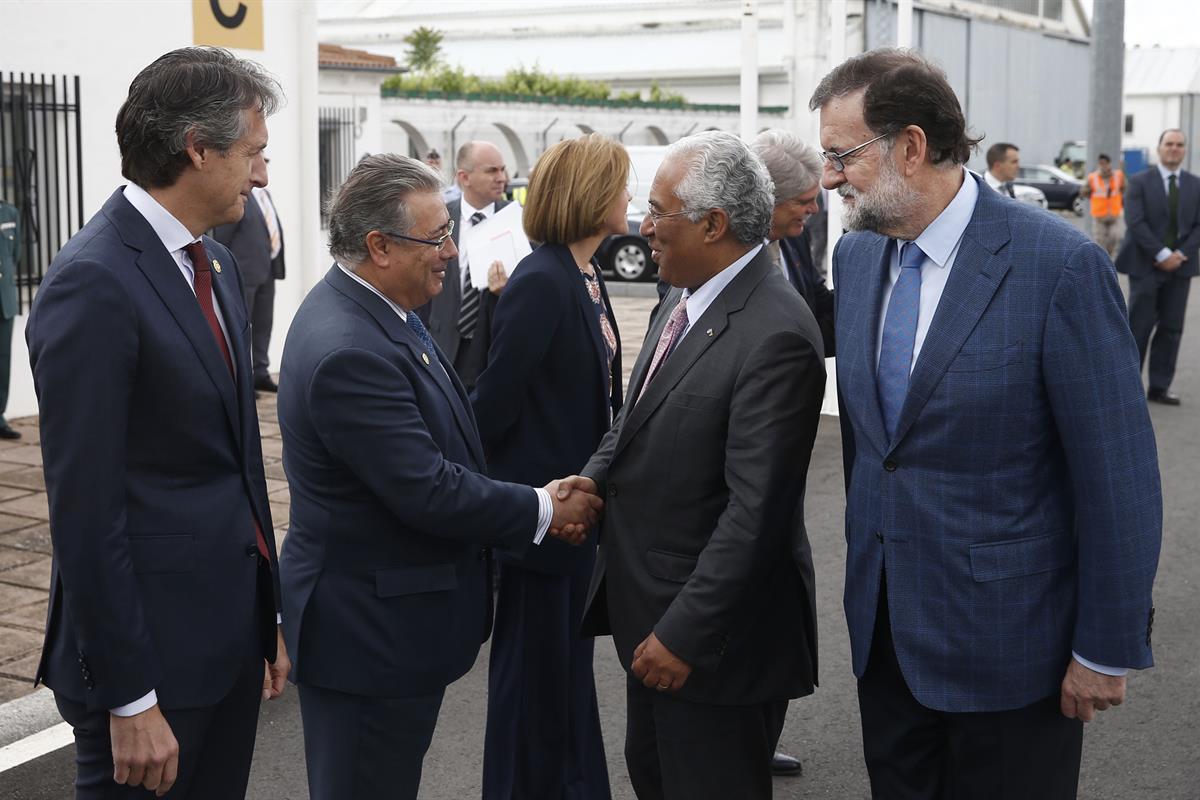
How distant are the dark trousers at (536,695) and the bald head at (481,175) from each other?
418 cm

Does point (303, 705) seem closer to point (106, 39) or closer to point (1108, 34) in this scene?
point (106, 39)

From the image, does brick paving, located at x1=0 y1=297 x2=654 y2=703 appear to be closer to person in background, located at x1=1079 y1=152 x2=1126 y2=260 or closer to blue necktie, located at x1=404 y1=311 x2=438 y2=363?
blue necktie, located at x1=404 y1=311 x2=438 y2=363

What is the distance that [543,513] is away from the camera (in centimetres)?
329

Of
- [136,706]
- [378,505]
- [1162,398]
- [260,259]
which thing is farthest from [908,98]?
[1162,398]

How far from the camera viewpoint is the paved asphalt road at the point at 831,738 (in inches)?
175

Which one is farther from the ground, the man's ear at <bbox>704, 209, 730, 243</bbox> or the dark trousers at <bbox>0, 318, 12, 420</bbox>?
the man's ear at <bbox>704, 209, 730, 243</bbox>

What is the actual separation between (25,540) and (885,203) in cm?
549

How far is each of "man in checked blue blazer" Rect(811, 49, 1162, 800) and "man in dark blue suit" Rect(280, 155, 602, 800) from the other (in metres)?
0.88

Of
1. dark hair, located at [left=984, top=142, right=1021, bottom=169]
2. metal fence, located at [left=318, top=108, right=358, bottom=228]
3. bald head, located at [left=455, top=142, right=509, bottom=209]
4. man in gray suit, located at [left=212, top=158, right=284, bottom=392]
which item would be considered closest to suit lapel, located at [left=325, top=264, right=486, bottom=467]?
bald head, located at [left=455, top=142, right=509, bottom=209]

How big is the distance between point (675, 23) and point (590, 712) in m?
53.5

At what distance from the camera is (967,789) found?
2930mm

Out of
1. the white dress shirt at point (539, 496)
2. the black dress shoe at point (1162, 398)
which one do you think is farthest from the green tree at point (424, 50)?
the white dress shirt at point (539, 496)

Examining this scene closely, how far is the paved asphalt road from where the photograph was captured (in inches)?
175

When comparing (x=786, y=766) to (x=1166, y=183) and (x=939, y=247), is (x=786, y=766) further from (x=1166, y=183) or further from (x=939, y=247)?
(x=1166, y=183)
